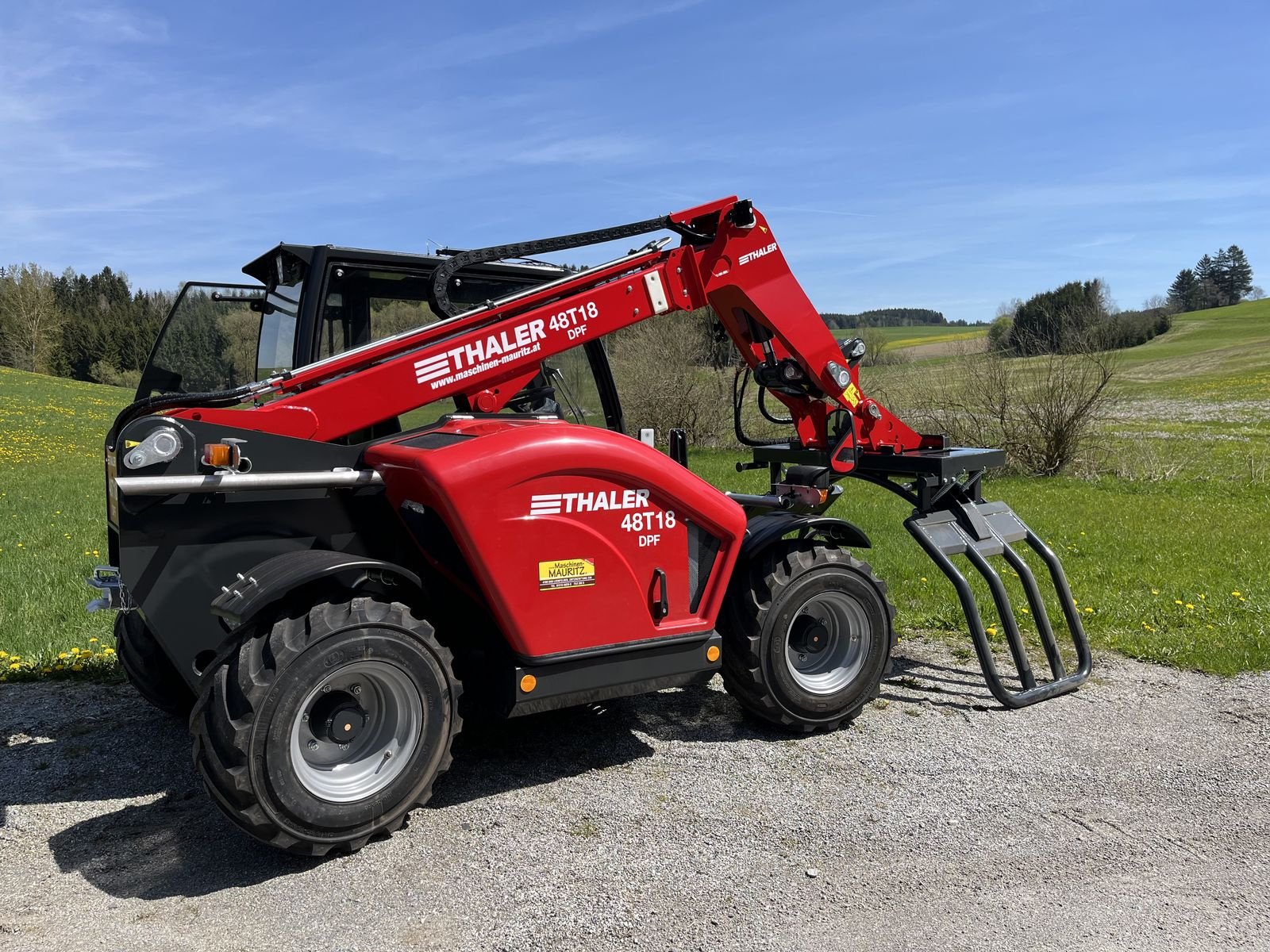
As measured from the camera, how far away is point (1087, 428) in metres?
17.6

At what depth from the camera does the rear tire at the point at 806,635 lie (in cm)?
470

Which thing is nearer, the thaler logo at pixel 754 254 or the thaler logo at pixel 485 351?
the thaler logo at pixel 485 351

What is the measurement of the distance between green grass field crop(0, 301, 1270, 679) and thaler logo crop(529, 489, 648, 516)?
3.55m

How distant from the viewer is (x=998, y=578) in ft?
17.9

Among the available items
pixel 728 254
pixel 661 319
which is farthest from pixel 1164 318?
pixel 728 254

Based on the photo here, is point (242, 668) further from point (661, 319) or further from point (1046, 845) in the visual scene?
point (661, 319)

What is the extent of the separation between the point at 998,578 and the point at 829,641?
114 cm

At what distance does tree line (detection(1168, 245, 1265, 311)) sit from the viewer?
298 ft

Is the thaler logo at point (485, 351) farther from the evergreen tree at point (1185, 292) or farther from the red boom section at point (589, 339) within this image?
the evergreen tree at point (1185, 292)

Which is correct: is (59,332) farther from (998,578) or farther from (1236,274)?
(1236,274)

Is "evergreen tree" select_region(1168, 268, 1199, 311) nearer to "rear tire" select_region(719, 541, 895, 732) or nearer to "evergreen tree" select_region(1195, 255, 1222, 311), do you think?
"evergreen tree" select_region(1195, 255, 1222, 311)

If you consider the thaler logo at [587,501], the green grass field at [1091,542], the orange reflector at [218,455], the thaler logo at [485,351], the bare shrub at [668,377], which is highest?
the bare shrub at [668,377]

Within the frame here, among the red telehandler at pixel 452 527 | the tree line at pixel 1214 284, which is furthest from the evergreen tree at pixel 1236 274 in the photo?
the red telehandler at pixel 452 527

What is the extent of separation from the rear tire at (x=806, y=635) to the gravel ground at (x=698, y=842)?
20 cm
